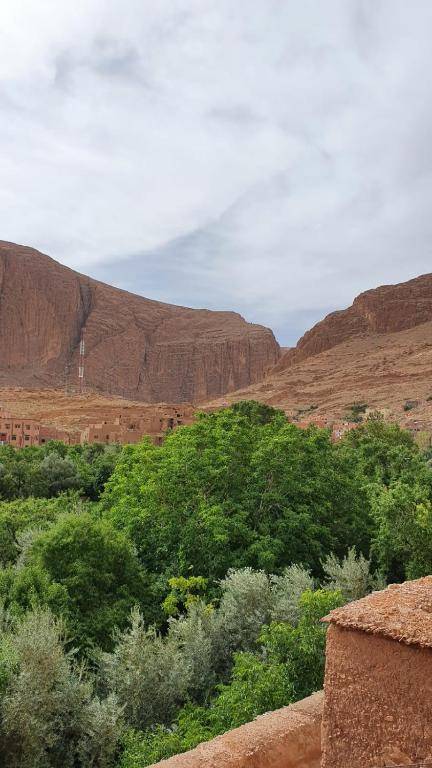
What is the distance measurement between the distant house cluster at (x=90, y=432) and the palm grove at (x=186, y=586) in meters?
28.2

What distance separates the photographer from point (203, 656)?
33.6 feet

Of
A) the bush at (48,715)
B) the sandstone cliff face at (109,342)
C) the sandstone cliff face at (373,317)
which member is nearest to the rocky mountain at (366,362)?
the sandstone cliff face at (373,317)

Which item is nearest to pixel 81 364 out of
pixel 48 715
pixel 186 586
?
pixel 186 586

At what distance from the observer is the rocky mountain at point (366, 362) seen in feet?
249

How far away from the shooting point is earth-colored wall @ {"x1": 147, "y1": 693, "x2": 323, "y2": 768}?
5133mm

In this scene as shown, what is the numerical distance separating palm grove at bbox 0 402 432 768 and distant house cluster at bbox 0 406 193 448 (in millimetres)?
28207

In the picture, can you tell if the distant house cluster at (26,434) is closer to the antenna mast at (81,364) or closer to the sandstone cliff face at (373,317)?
the sandstone cliff face at (373,317)

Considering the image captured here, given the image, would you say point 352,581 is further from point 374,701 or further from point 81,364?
point 81,364

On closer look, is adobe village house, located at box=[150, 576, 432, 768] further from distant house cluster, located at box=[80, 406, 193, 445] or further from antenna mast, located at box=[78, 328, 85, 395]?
antenna mast, located at box=[78, 328, 85, 395]

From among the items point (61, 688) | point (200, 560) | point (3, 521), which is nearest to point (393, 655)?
point (61, 688)

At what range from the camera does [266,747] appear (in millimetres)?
5277

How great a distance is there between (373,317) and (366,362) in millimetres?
26049

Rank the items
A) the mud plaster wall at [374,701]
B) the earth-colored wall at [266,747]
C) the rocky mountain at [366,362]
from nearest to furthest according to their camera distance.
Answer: the mud plaster wall at [374,701] < the earth-colored wall at [266,747] < the rocky mountain at [366,362]

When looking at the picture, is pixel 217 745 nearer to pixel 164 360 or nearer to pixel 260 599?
pixel 260 599
